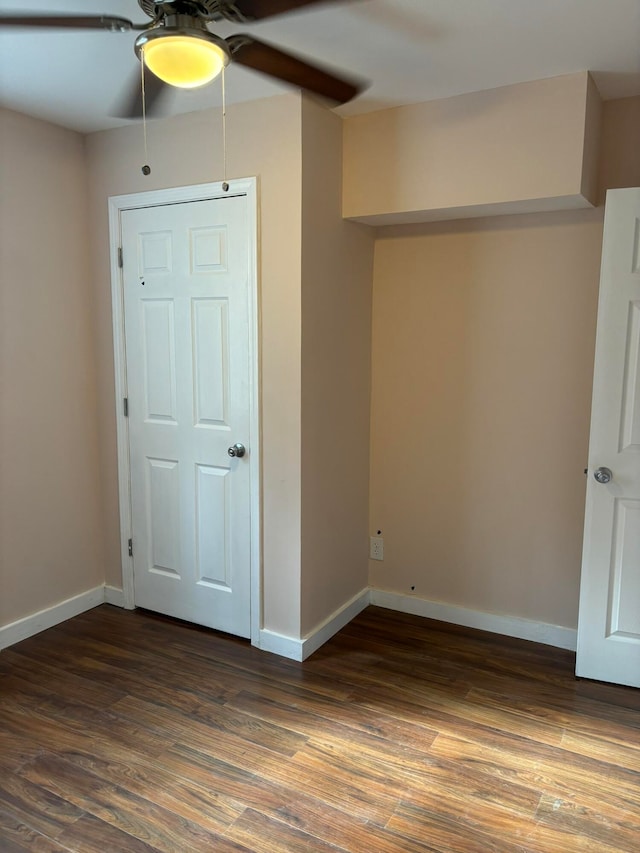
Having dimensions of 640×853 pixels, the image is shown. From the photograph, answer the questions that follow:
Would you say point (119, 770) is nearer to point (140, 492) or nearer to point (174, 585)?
point (174, 585)

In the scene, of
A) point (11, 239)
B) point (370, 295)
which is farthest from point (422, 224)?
point (11, 239)

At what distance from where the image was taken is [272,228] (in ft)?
8.90

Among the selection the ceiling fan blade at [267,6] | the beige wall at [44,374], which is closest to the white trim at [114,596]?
the beige wall at [44,374]

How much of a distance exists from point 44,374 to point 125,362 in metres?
0.39

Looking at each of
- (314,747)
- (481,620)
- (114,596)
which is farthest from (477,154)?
(114,596)

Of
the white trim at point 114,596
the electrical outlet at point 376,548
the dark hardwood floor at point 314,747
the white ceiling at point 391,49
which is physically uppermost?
the white ceiling at point 391,49

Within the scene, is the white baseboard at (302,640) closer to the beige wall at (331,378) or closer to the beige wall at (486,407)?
the beige wall at (331,378)

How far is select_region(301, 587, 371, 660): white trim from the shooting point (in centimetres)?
294

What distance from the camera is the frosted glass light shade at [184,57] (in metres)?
1.50

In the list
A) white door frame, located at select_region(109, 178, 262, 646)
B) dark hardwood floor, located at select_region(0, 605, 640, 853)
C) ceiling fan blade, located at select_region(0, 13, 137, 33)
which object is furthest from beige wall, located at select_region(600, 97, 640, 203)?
dark hardwood floor, located at select_region(0, 605, 640, 853)

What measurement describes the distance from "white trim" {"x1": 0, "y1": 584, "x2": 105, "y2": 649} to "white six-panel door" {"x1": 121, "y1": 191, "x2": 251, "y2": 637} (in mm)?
305

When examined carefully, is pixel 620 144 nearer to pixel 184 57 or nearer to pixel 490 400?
pixel 490 400

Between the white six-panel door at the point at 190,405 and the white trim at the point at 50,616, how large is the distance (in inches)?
12.0

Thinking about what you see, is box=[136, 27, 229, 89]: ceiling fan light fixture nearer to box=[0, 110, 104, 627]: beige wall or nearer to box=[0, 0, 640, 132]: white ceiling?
box=[0, 0, 640, 132]: white ceiling
